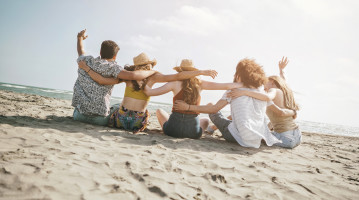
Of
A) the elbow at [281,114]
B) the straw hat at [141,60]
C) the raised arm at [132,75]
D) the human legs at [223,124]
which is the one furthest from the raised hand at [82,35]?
the elbow at [281,114]

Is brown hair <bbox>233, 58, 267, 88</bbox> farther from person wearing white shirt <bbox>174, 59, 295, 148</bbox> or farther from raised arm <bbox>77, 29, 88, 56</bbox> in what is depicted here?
raised arm <bbox>77, 29, 88, 56</bbox>

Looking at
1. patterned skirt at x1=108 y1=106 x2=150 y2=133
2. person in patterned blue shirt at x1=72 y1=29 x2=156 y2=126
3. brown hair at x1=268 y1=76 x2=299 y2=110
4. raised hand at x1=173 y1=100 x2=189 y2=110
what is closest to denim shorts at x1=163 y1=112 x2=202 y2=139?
raised hand at x1=173 y1=100 x2=189 y2=110

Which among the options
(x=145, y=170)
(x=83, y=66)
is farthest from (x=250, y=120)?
(x=83, y=66)

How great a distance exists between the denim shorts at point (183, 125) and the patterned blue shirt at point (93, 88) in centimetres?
151

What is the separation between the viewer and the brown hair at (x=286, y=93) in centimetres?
460

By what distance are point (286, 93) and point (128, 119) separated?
3.65m

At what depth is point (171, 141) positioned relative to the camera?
13.8ft

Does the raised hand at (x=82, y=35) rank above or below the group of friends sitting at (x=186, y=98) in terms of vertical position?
above

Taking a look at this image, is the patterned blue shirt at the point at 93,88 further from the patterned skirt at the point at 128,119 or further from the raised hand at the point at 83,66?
the patterned skirt at the point at 128,119

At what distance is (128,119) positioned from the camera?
475 centimetres

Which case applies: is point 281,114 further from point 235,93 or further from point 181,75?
point 181,75

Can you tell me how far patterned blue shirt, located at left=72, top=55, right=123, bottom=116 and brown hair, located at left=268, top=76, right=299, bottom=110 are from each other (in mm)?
3498

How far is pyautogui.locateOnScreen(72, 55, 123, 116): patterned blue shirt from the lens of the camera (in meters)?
4.34

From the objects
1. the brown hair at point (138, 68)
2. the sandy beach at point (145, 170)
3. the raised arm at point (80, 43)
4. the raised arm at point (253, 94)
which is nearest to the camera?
the sandy beach at point (145, 170)
